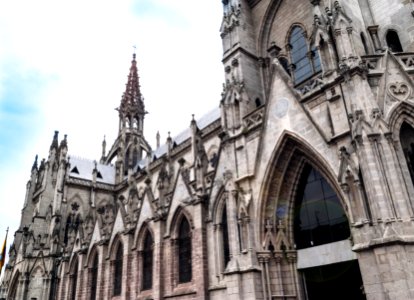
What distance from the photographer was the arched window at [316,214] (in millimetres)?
11742

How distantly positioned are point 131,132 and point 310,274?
41029mm

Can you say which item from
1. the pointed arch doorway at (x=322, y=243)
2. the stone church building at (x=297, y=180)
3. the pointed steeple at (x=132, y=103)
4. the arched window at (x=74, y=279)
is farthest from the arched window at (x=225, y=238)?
the pointed steeple at (x=132, y=103)

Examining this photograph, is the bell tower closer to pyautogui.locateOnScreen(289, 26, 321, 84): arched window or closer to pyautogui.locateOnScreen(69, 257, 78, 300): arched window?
pyautogui.locateOnScreen(69, 257, 78, 300): arched window

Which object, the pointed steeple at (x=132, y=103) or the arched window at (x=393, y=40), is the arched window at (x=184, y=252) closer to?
the arched window at (x=393, y=40)

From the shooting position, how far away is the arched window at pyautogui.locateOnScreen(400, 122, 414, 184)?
10.6 meters

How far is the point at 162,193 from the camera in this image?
20.4 meters

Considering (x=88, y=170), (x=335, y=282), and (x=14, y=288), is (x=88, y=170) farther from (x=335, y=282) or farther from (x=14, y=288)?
(x=335, y=282)

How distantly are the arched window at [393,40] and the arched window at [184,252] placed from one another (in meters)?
11.9

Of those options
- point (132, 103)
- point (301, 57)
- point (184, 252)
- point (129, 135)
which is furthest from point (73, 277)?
point (132, 103)

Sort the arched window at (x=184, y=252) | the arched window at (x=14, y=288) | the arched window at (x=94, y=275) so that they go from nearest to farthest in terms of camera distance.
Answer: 1. the arched window at (x=184, y=252)
2. the arched window at (x=94, y=275)
3. the arched window at (x=14, y=288)

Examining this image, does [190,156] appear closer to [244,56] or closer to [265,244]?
[244,56]

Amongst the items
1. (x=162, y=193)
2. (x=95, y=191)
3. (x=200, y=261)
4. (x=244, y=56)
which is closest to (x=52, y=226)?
(x=95, y=191)

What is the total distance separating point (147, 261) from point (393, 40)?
52.9 ft

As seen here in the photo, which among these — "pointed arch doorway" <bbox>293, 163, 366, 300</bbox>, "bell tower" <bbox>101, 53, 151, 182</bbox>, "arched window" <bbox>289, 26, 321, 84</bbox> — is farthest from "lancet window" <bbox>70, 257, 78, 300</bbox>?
"arched window" <bbox>289, 26, 321, 84</bbox>
